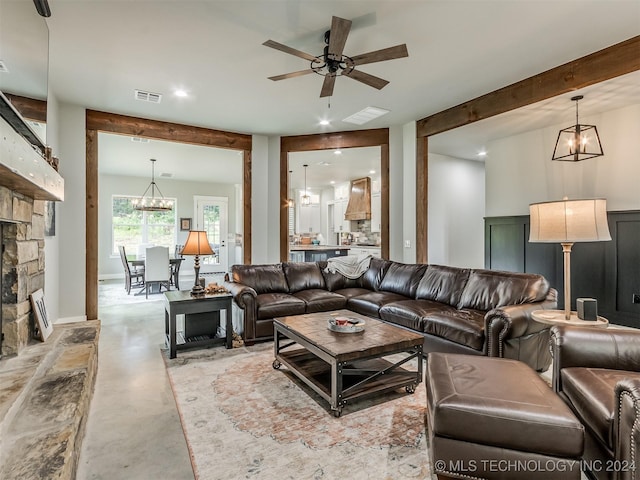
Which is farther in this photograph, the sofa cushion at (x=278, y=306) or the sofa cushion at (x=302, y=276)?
the sofa cushion at (x=302, y=276)

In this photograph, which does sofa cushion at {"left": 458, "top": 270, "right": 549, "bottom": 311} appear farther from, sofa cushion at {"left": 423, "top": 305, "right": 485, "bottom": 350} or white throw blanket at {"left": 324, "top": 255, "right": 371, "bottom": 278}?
white throw blanket at {"left": 324, "top": 255, "right": 371, "bottom": 278}

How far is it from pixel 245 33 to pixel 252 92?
121cm

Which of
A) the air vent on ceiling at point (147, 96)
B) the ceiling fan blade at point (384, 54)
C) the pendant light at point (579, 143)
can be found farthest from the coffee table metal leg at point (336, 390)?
the pendant light at point (579, 143)

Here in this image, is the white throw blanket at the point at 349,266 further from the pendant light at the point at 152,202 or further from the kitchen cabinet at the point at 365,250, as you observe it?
the pendant light at the point at 152,202

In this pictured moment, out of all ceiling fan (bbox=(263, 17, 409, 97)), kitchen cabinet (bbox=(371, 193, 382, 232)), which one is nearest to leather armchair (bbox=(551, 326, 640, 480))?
ceiling fan (bbox=(263, 17, 409, 97))

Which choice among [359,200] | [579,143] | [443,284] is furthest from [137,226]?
[579,143]

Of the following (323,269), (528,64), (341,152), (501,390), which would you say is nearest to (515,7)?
(528,64)

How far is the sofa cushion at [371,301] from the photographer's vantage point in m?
3.97

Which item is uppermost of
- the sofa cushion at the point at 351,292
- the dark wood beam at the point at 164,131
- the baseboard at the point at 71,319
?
the dark wood beam at the point at 164,131

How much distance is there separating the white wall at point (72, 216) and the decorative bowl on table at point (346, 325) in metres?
3.63

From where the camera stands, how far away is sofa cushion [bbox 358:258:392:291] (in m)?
4.77

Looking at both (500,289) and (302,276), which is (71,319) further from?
(500,289)

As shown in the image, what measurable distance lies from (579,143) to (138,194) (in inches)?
374

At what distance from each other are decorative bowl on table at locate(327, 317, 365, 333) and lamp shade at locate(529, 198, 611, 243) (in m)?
1.55
